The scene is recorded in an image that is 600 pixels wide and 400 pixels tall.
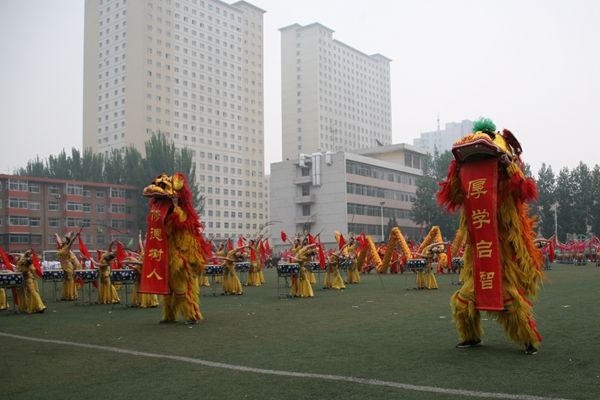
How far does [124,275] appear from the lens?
15836mm

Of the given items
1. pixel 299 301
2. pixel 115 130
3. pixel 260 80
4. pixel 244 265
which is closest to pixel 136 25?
pixel 115 130

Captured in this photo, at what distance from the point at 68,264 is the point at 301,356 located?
14.0 m

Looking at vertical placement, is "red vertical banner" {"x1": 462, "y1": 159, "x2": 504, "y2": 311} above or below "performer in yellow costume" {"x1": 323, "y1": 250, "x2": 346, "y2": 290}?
above

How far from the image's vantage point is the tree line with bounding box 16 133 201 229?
6066 centimetres

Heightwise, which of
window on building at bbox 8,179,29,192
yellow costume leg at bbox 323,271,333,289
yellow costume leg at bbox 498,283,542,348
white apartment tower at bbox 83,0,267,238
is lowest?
yellow costume leg at bbox 323,271,333,289

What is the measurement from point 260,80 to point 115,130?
2688cm

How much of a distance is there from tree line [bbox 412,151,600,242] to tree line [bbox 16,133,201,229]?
2520cm

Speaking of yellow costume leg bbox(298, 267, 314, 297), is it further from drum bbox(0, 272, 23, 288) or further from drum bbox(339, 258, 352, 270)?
drum bbox(0, 272, 23, 288)

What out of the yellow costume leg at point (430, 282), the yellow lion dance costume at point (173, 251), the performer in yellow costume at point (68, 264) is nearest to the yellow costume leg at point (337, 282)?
the yellow costume leg at point (430, 282)

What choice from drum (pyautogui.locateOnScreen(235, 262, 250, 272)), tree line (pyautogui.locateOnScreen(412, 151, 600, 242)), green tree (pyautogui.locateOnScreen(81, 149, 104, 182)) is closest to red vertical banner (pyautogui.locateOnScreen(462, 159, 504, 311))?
drum (pyautogui.locateOnScreen(235, 262, 250, 272))

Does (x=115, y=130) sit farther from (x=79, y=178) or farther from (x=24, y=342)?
(x=24, y=342)

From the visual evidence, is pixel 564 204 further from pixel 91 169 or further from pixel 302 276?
pixel 91 169

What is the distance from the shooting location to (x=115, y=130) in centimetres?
7788

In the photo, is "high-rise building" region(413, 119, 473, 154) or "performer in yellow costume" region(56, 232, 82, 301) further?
"high-rise building" region(413, 119, 473, 154)
